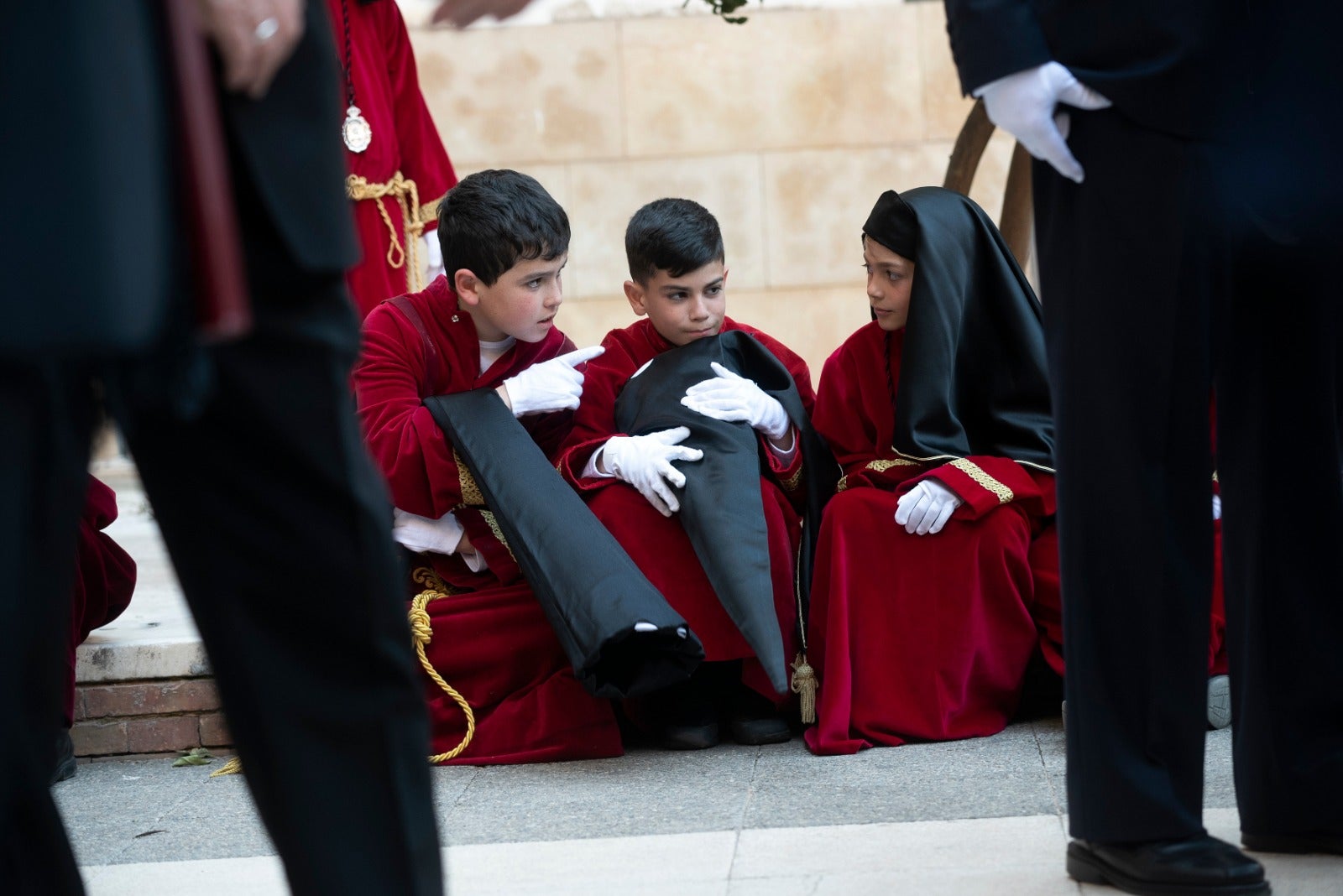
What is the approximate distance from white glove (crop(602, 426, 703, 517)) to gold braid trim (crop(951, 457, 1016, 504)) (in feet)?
1.76

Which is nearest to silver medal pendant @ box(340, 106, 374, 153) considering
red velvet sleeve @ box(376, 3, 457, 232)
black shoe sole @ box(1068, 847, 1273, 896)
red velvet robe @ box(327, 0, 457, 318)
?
→ red velvet robe @ box(327, 0, 457, 318)

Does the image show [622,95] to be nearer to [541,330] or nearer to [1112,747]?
[541,330]

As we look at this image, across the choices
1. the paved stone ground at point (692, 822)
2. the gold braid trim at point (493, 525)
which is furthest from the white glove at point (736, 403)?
the paved stone ground at point (692, 822)

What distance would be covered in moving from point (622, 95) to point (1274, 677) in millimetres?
5145

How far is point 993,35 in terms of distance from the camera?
185cm

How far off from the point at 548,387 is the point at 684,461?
0.34m

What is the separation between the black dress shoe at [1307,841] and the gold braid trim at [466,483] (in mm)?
1721

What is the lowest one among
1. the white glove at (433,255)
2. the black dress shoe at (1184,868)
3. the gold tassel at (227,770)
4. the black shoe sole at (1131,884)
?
the gold tassel at (227,770)

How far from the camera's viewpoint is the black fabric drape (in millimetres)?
3291

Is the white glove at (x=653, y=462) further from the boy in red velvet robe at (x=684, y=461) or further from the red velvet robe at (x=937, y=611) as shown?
the red velvet robe at (x=937, y=611)

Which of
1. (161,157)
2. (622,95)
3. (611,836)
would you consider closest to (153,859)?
(611,836)

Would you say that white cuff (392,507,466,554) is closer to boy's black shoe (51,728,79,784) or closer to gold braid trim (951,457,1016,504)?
boy's black shoe (51,728,79,784)

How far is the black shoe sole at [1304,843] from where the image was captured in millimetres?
2100

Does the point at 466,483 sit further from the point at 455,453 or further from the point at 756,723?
the point at 756,723
